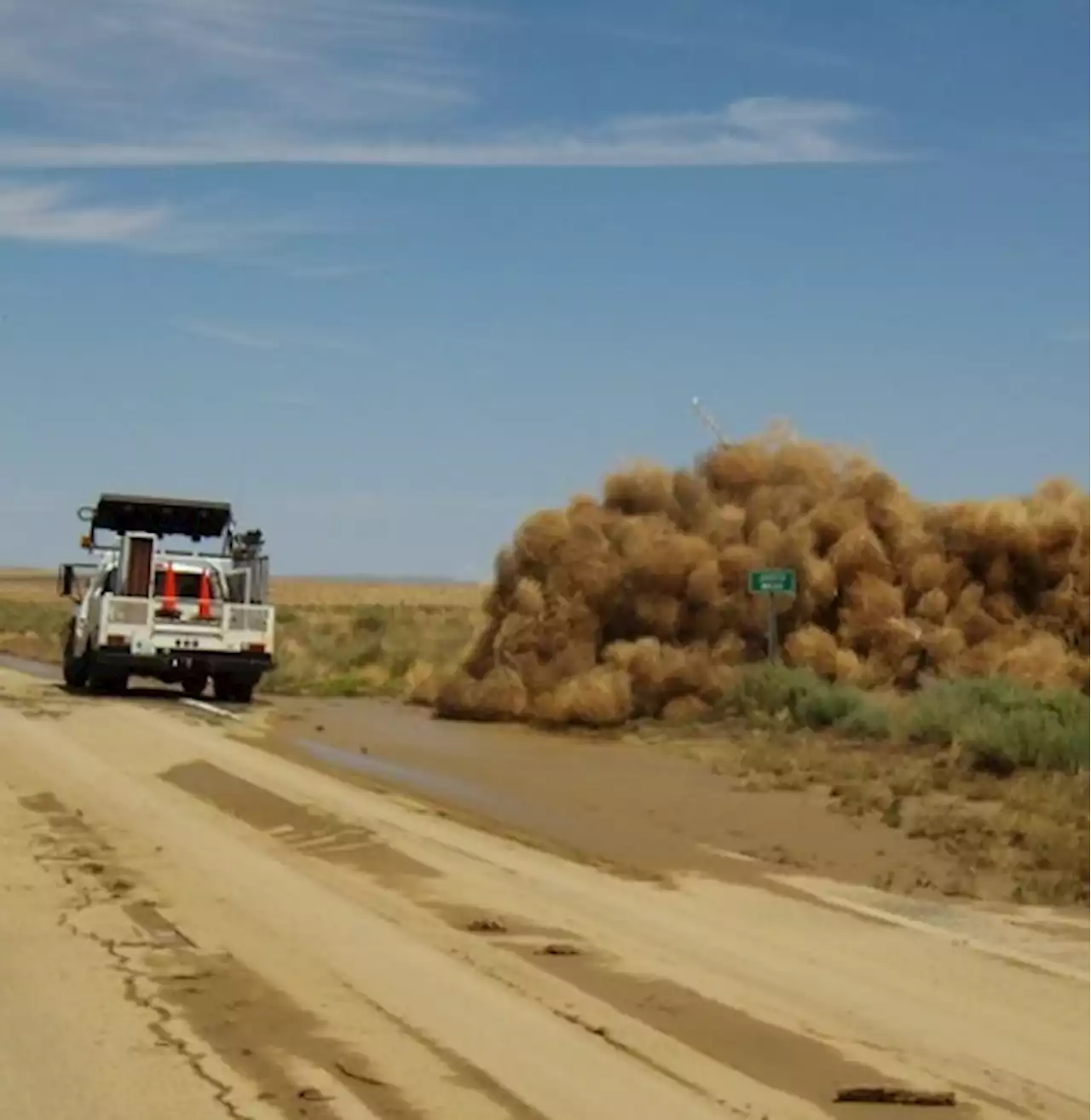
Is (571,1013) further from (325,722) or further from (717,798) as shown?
(325,722)

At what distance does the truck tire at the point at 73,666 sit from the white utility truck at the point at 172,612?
36 millimetres

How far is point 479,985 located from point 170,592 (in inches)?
994

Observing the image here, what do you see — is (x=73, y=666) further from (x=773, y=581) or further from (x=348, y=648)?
(x=348, y=648)

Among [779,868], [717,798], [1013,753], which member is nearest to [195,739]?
[717,798]

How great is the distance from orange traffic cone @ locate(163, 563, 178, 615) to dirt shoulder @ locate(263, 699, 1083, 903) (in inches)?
228

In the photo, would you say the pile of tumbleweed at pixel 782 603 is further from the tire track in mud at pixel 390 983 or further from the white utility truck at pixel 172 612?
the tire track in mud at pixel 390 983

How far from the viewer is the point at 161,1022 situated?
901cm

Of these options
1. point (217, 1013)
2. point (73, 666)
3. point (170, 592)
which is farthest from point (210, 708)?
point (217, 1013)

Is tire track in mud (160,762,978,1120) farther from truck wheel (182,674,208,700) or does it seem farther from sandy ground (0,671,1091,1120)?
truck wheel (182,674,208,700)

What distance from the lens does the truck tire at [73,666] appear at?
35.2 m

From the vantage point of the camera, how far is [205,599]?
112ft

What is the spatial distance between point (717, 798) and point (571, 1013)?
10569 millimetres

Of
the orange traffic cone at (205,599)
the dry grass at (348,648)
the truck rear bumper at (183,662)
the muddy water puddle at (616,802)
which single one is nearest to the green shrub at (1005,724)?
the muddy water puddle at (616,802)

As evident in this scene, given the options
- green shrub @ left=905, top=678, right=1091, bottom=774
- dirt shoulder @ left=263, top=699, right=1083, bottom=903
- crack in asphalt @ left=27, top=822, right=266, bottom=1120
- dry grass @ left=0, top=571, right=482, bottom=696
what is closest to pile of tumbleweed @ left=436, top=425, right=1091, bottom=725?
dirt shoulder @ left=263, top=699, right=1083, bottom=903
